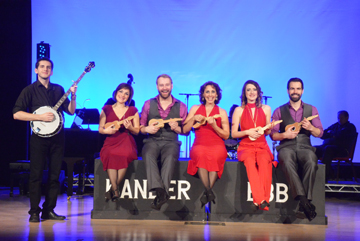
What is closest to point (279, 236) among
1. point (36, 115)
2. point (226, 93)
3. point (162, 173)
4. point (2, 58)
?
point (162, 173)

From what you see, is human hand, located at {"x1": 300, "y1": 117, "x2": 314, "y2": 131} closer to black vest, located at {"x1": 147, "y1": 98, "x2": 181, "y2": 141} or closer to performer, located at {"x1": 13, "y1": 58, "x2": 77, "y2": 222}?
black vest, located at {"x1": 147, "y1": 98, "x2": 181, "y2": 141}

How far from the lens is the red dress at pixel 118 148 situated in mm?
3781

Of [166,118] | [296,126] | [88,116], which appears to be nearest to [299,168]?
[296,126]

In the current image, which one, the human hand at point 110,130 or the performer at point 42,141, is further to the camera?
the human hand at point 110,130

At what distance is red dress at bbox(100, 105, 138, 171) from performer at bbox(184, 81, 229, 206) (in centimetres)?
63

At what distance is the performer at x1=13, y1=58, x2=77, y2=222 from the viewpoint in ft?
11.8

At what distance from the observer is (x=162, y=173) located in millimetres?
3721

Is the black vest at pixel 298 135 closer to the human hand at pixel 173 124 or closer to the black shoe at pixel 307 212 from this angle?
the black shoe at pixel 307 212

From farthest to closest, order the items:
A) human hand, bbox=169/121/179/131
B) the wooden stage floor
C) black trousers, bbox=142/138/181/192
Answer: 1. human hand, bbox=169/121/179/131
2. black trousers, bbox=142/138/181/192
3. the wooden stage floor

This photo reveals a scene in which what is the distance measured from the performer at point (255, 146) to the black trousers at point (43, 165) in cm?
188

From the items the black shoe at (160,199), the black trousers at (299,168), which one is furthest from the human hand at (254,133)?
the black shoe at (160,199)

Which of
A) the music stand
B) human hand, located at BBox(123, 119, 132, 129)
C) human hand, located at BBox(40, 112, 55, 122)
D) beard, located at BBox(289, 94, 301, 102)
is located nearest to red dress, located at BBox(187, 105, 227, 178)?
human hand, located at BBox(123, 119, 132, 129)

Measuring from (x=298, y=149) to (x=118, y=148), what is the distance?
1.93m

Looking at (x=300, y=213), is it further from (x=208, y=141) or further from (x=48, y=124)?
(x=48, y=124)
